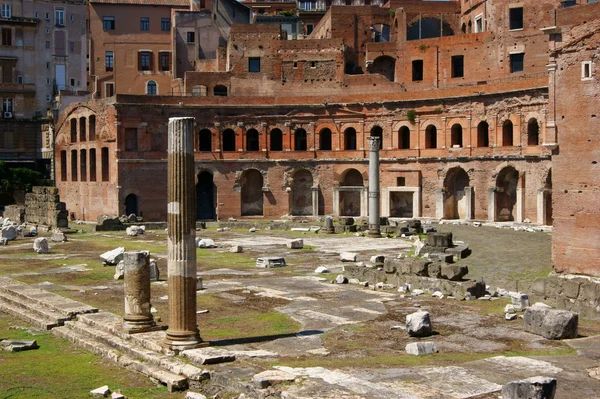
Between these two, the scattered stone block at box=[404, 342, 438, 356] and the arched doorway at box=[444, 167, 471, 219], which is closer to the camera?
the scattered stone block at box=[404, 342, 438, 356]

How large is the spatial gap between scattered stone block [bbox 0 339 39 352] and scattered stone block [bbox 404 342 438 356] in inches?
253

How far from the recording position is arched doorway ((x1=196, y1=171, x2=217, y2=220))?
4506 cm

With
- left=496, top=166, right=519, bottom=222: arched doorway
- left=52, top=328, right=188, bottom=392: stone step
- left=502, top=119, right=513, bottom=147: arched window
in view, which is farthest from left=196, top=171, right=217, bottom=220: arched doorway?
left=52, top=328, right=188, bottom=392: stone step

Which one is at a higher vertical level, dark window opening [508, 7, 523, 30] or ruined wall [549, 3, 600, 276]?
dark window opening [508, 7, 523, 30]

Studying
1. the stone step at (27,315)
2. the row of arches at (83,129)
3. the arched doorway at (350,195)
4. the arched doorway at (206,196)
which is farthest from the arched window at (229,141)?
the stone step at (27,315)

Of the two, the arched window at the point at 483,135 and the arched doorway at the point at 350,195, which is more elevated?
the arched window at the point at 483,135

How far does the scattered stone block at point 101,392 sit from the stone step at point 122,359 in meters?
0.85

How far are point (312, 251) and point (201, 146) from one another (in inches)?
748

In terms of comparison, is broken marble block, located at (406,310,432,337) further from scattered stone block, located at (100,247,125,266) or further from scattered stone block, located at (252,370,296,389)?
scattered stone block, located at (100,247,125,266)

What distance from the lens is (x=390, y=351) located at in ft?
40.9

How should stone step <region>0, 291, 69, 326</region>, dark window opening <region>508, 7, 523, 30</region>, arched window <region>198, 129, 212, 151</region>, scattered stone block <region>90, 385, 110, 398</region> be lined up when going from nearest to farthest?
scattered stone block <region>90, 385, 110, 398</region>
stone step <region>0, 291, 69, 326</region>
dark window opening <region>508, 7, 523, 30</region>
arched window <region>198, 129, 212, 151</region>

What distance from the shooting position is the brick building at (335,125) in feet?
134

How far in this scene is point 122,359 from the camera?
12250 mm

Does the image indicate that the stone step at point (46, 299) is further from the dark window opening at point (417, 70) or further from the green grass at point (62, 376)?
the dark window opening at point (417, 70)
